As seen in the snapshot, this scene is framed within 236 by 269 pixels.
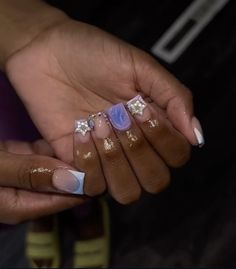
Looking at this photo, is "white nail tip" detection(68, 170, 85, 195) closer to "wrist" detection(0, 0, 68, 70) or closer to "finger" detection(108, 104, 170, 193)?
"finger" detection(108, 104, 170, 193)

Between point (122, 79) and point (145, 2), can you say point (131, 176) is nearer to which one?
point (122, 79)

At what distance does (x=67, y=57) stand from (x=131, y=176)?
0.23 metres

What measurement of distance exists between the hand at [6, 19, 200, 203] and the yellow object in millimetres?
410

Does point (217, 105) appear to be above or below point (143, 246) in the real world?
above

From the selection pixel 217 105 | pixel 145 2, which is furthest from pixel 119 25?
pixel 217 105

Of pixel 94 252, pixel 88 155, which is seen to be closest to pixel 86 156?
pixel 88 155

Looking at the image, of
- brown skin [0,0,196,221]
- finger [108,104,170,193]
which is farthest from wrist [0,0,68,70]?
finger [108,104,170,193]

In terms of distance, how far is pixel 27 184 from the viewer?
76 cm

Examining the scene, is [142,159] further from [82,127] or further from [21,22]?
[21,22]

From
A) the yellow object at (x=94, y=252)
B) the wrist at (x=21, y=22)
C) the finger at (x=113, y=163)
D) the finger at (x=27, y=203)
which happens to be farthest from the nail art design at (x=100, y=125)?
the yellow object at (x=94, y=252)

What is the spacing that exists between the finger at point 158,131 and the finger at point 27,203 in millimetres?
155

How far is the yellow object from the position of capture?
3.84ft

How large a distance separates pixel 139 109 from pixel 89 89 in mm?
135

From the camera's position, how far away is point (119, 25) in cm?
149
